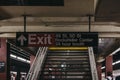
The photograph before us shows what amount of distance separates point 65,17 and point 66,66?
3244mm

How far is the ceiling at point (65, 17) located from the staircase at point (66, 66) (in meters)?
1.50

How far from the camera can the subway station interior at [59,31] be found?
26.0 ft

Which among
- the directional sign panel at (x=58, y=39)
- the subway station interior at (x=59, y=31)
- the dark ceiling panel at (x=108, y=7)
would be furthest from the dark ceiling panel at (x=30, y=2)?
the directional sign panel at (x=58, y=39)

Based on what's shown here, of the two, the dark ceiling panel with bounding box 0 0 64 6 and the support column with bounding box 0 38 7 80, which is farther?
the support column with bounding box 0 38 7 80

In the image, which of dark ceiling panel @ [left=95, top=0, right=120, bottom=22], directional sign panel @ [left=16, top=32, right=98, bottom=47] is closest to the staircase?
directional sign panel @ [left=16, top=32, right=98, bottom=47]

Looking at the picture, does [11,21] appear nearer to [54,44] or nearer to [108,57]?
[54,44]

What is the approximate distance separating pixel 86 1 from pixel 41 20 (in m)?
3.78

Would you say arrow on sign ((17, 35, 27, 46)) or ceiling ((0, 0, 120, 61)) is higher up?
ceiling ((0, 0, 120, 61))

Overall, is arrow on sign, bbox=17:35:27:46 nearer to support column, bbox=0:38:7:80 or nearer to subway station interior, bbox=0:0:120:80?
subway station interior, bbox=0:0:120:80

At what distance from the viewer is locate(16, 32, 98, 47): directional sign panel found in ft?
32.3

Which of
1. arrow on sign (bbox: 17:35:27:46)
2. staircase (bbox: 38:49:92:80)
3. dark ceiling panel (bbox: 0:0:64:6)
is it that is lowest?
staircase (bbox: 38:49:92:80)

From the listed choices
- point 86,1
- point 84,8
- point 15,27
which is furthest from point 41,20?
point 86,1

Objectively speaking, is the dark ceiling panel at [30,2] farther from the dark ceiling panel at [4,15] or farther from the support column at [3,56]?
the support column at [3,56]

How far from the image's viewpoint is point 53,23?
42.1ft
